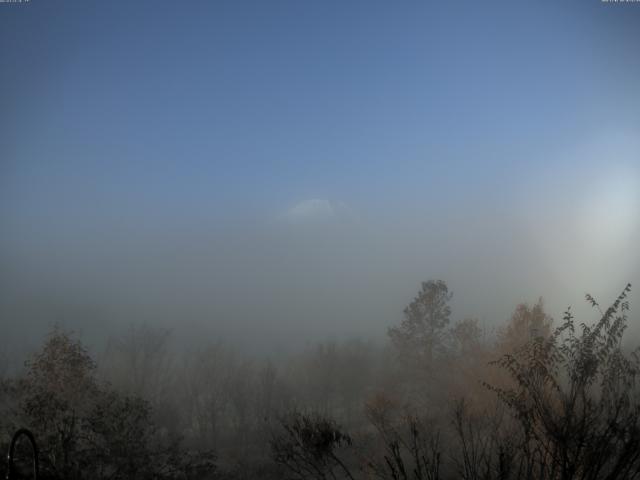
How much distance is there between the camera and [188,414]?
70.9 meters

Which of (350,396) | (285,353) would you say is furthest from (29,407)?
(285,353)

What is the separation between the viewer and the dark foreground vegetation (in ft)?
34.5

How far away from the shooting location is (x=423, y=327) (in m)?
58.5

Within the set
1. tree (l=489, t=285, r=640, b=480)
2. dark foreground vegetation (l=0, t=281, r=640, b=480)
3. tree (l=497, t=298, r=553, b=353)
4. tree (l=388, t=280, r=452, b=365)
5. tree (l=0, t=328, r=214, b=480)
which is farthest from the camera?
tree (l=388, t=280, r=452, b=365)

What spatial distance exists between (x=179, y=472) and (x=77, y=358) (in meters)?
10.4

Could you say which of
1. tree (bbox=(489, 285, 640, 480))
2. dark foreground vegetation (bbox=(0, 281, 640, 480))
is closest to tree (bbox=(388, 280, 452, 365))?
dark foreground vegetation (bbox=(0, 281, 640, 480))

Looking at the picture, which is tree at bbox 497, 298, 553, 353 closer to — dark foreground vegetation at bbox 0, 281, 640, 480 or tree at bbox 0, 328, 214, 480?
dark foreground vegetation at bbox 0, 281, 640, 480

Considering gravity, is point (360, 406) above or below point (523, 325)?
below

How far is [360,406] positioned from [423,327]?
2421 cm

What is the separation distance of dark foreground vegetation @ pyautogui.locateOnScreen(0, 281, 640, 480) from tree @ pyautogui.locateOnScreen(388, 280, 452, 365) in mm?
144

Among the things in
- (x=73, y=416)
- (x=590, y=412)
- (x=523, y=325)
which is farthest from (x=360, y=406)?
(x=590, y=412)

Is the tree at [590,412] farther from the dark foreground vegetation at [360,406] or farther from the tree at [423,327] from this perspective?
the tree at [423,327]

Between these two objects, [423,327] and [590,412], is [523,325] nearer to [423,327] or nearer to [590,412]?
[423,327]

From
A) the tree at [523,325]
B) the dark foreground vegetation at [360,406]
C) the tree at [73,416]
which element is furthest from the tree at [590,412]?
the tree at [523,325]
